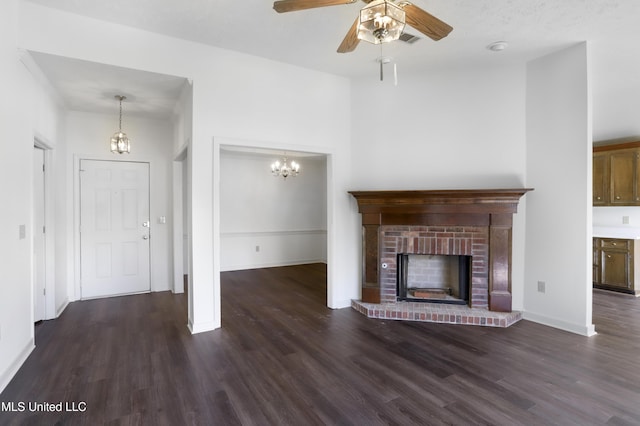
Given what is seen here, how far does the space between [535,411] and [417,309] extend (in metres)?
1.78

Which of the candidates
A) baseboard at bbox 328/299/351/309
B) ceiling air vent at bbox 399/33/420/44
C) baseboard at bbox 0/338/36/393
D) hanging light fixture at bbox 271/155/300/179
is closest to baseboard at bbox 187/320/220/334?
baseboard at bbox 0/338/36/393

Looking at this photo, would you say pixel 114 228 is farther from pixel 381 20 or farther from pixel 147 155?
pixel 381 20

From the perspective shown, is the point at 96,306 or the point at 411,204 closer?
the point at 411,204

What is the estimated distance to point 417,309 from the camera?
386 centimetres

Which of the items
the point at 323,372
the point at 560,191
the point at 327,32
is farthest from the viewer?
the point at 560,191

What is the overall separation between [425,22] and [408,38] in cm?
128

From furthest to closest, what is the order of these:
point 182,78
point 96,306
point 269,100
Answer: point 96,306 < point 269,100 < point 182,78

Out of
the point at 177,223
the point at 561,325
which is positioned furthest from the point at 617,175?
the point at 177,223

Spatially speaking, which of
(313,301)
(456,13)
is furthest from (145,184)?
(456,13)

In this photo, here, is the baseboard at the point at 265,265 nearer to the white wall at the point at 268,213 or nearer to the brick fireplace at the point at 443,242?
the white wall at the point at 268,213

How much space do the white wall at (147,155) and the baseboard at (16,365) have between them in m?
1.81

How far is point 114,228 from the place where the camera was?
4.83m

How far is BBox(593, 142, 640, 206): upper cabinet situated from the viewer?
4.99m

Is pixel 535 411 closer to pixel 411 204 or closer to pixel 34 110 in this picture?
pixel 411 204
